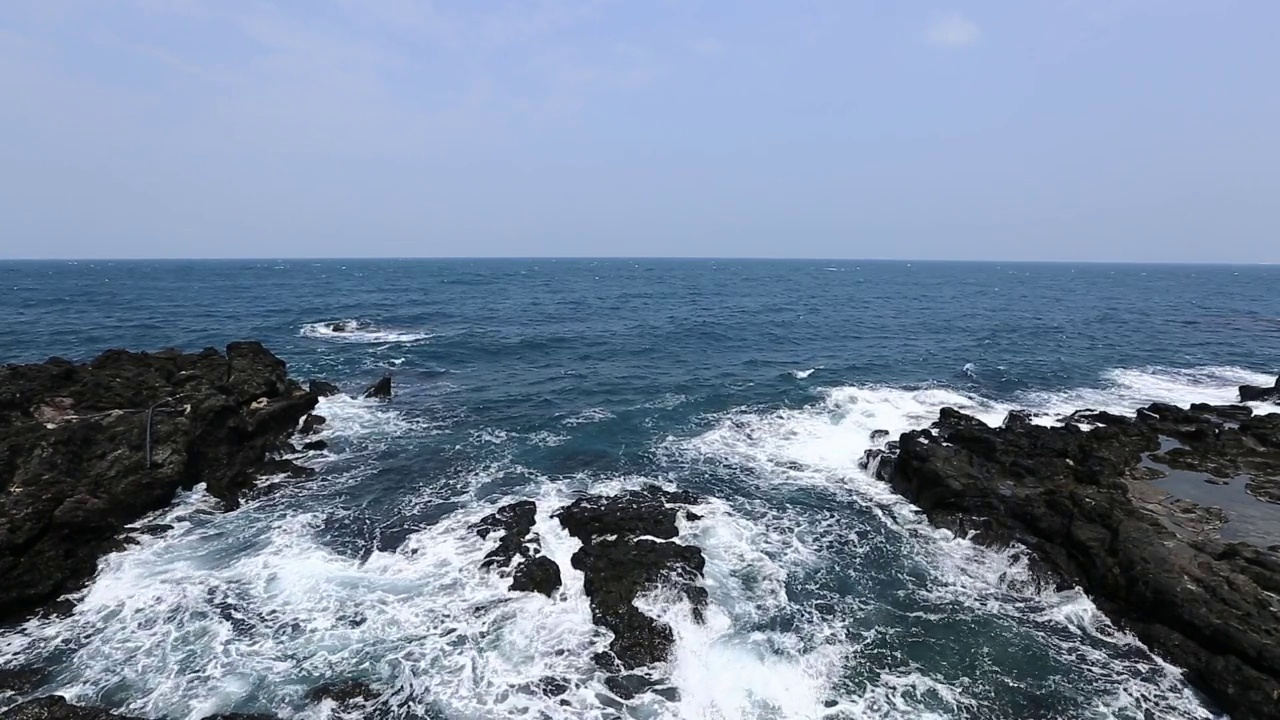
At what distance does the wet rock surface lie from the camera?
15375mm

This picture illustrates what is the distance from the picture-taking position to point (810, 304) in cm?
9856

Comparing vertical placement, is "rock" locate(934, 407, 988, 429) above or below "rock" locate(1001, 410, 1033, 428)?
below

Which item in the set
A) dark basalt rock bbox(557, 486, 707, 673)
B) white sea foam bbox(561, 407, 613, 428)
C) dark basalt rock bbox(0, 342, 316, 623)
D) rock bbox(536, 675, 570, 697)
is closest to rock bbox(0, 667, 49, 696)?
dark basalt rock bbox(0, 342, 316, 623)

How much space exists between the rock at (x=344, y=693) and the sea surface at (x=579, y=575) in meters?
0.29

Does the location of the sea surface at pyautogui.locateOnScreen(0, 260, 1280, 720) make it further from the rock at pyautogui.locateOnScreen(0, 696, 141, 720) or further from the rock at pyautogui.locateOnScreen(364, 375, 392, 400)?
the rock at pyautogui.locateOnScreen(364, 375, 392, 400)

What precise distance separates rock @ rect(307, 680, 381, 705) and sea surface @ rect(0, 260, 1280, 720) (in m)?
0.29

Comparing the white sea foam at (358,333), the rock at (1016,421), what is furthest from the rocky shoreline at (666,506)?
the white sea foam at (358,333)

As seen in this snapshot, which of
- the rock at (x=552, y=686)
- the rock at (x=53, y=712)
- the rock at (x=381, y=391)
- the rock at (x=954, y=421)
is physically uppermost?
the rock at (x=954, y=421)

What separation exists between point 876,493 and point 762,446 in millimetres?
6744

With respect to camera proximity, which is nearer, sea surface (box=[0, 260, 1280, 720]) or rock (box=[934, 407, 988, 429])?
sea surface (box=[0, 260, 1280, 720])

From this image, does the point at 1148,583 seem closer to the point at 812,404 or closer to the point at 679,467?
the point at 679,467

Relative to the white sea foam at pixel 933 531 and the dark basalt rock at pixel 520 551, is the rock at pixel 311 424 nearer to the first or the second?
the dark basalt rock at pixel 520 551

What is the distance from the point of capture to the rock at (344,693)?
1427 cm

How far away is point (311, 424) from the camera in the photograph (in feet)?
104
